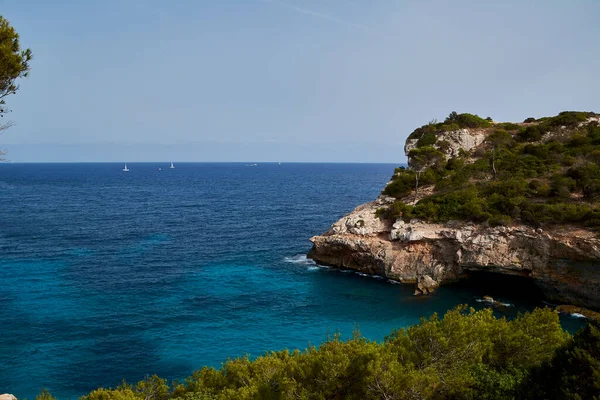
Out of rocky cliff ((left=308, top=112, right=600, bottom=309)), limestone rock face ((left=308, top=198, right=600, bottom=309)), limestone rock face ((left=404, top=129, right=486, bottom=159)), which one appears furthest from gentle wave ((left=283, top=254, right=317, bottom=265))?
limestone rock face ((left=404, top=129, right=486, bottom=159))

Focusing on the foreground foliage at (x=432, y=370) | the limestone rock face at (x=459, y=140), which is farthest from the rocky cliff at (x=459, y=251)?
the foreground foliage at (x=432, y=370)

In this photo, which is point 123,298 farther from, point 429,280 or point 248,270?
point 429,280

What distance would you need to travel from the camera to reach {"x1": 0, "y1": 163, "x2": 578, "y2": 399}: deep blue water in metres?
25.9

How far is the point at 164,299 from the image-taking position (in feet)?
117

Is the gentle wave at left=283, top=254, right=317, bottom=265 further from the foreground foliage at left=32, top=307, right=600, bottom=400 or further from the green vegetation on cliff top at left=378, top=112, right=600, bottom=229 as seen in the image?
the foreground foliage at left=32, top=307, right=600, bottom=400

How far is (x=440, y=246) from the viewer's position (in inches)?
1583

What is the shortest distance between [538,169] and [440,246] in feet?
56.7

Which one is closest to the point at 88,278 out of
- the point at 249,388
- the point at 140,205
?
the point at 249,388

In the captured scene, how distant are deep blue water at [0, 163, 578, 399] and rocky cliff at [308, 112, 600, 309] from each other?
6.58 feet

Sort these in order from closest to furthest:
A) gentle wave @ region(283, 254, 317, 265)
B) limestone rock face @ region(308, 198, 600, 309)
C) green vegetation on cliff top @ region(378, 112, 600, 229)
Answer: limestone rock face @ region(308, 198, 600, 309), green vegetation on cliff top @ region(378, 112, 600, 229), gentle wave @ region(283, 254, 317, 265)

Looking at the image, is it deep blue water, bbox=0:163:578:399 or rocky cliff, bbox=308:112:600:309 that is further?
rocky cliff, bbox=308:112:600:309

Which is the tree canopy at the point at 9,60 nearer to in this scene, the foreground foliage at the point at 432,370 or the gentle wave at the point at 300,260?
the foreground foliage at the point at 432,370

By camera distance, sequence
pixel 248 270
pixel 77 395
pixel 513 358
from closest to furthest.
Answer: pixel 513 358 → pixel 77 395 → pixel 248 270

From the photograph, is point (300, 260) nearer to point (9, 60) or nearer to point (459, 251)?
point (459, 251)
